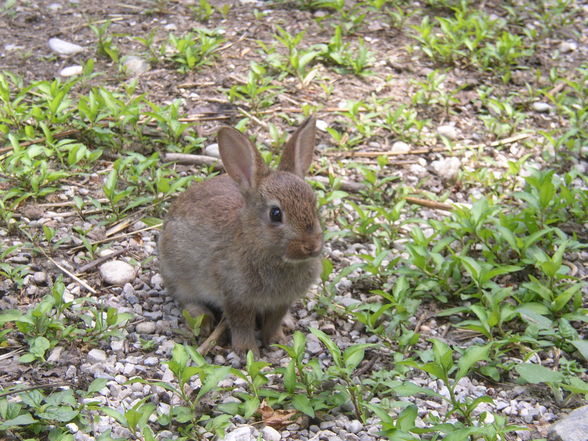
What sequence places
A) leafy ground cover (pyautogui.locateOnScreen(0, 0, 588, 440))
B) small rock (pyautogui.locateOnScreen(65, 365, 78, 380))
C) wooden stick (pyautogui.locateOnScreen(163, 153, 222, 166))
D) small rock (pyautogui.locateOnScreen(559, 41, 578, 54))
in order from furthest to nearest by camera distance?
1. small rock (pyautogui.locateOnScreen(559, 41, 578, 54))
2. wooden stick (pyautogui.locateOnScreen(163, 153, 222, 166))
3. small rock (pyautogui.locateOnScreen(65, 365, 78, 380))
4. leafy ground cover (pyautogui.locateOnScreen(0, 0, 588, 440))

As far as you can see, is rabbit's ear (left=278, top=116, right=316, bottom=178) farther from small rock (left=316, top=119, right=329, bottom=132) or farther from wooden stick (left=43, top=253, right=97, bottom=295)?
small rock (left=316, top=119, right=329, bottom=132)

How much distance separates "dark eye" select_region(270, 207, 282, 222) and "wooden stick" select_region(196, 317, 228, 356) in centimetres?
85

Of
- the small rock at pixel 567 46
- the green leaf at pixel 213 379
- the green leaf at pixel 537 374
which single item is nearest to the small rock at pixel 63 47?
the green leaf at pixel 213 379

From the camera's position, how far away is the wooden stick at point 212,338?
414 centimetres

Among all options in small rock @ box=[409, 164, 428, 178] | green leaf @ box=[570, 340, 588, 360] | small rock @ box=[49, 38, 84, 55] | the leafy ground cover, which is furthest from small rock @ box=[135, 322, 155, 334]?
small rock @ box=[49, 38, 84, 55]

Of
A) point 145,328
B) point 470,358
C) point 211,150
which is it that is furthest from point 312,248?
point 211,150

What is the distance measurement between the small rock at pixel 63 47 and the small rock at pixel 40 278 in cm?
329

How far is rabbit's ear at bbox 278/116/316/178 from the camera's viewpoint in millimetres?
4211

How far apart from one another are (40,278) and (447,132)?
3.63 metres

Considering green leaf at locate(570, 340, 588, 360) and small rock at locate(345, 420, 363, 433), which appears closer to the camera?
small rock at locate(345, 420, 363, 433)

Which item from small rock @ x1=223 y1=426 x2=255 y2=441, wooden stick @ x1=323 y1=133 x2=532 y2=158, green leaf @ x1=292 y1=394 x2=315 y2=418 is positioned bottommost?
small rock @ x1=223 y1=426 x2=255 y2=441

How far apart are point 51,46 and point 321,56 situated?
2.68 meters

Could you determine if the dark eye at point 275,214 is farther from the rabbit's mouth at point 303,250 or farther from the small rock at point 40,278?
the small rock at point 40,278

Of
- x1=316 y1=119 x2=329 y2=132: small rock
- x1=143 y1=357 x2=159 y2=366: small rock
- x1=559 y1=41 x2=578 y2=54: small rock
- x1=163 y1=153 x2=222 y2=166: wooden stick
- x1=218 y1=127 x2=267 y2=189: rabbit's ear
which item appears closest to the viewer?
x1=143 y1=357 x2=159 y2=366: small rock
